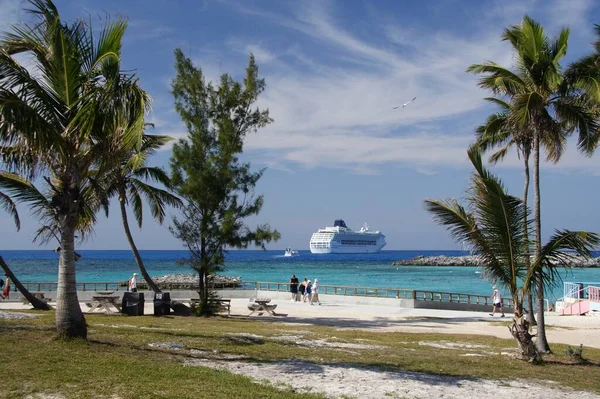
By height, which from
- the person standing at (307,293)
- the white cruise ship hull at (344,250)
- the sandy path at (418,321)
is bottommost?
the sandy path at (418,321)

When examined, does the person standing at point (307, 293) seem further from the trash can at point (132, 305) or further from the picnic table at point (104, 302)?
the picnic table at point (104, 302)

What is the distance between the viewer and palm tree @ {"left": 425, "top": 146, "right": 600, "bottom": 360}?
39.7 ft

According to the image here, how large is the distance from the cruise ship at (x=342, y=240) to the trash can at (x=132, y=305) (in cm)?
16040

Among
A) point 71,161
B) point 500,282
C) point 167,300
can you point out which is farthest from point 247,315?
point 71,161

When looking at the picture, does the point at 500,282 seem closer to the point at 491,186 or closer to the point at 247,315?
the point at 491,186

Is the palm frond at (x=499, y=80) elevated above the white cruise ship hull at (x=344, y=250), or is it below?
above

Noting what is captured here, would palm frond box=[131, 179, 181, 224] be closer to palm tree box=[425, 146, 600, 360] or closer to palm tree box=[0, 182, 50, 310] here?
palm tree box=[0, 182, 50, 310]

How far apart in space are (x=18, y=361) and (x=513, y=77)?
11704 millimetres

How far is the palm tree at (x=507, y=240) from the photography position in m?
12.1

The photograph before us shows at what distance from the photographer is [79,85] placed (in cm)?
1042

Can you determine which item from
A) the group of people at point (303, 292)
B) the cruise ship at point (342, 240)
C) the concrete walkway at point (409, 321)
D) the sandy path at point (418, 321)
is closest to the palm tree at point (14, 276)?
the concrete walkway at point (409, 321)

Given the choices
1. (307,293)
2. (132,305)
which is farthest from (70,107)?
(307,293)

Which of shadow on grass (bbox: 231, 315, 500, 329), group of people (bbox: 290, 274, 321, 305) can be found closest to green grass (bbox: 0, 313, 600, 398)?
shadow on grass (bbox: 231, 315, 500, 329)

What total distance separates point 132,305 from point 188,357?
11.5m
